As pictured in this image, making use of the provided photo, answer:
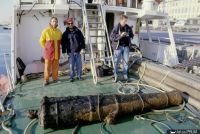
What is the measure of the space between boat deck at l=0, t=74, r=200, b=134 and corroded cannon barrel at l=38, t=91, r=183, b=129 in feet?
0.47

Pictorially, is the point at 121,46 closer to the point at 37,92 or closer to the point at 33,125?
the point at 37,92

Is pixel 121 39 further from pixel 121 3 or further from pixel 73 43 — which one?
pixel 121 3

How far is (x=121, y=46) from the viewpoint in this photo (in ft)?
23.6

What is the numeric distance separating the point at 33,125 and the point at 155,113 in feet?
7.87

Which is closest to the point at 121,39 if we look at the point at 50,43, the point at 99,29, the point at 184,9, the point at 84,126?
the point at 99,29

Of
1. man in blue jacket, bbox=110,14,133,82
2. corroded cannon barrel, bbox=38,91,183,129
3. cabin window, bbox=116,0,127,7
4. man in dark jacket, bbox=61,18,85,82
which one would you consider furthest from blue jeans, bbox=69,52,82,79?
cabin window, bbox=116,0,127,7

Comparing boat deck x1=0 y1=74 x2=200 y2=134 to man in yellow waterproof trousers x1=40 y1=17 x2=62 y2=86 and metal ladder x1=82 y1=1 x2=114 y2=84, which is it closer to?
man in yellow waterproof trousers x1=40 y1=17 x2=62 y2=86

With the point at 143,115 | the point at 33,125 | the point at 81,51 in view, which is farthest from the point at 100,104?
the point at 81,51

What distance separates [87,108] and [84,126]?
339 millimetres

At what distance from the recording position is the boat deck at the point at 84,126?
4.30m

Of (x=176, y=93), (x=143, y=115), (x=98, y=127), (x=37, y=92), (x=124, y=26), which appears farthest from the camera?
(x=124, y=26)

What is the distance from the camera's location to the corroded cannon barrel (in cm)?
420

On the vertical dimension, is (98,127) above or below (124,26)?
below

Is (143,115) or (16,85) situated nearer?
(143,115)
